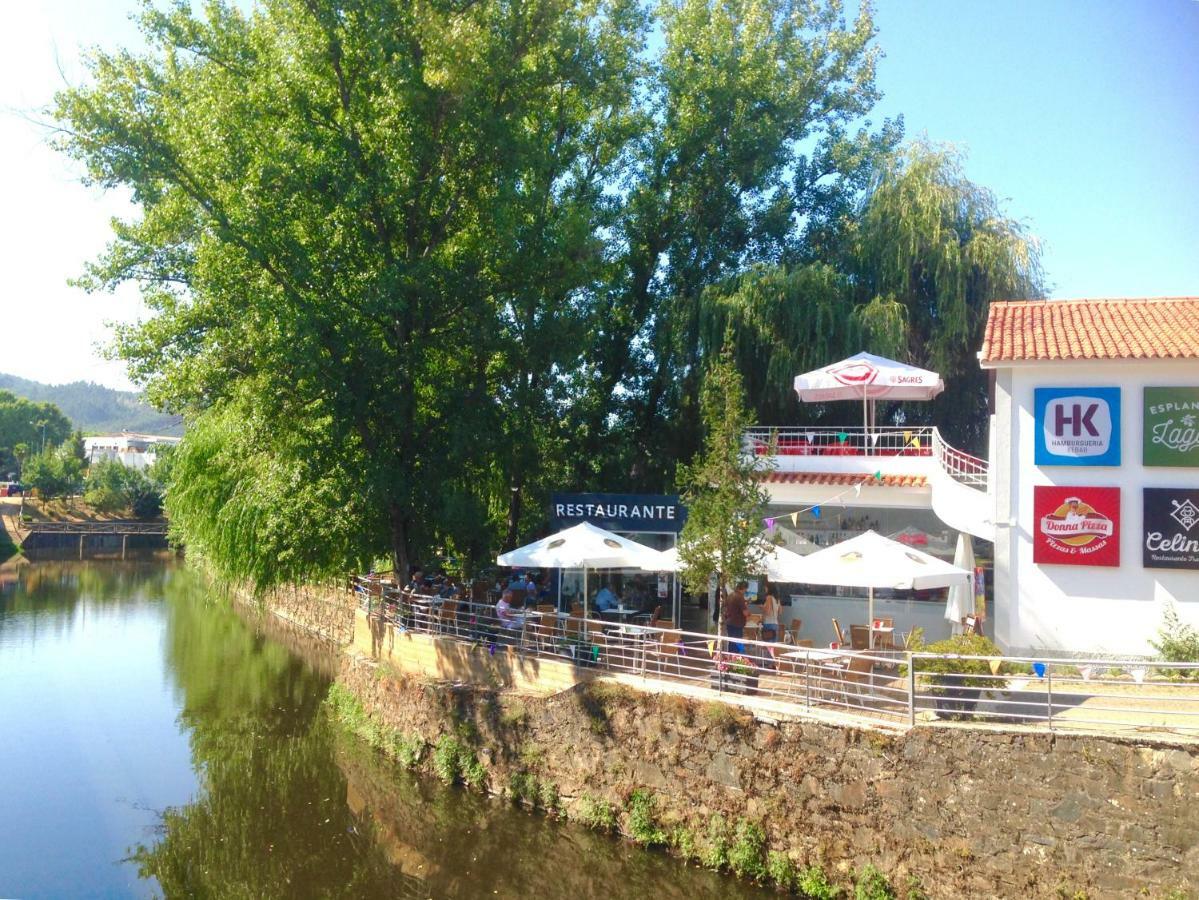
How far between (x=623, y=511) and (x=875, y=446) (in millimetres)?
5507

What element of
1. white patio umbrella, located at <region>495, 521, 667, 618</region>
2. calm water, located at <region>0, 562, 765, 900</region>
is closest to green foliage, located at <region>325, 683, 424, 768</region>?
calm water, located at <region>0, 562, 765, 900</region>

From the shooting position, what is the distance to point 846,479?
19266 millimetres

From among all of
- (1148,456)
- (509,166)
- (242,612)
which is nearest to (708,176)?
(509,166)

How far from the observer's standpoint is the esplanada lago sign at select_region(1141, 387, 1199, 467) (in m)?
14.4

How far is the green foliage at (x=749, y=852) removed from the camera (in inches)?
478

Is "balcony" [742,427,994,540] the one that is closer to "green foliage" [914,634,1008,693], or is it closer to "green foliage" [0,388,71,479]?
"green foliage" [914,634,1008,693]

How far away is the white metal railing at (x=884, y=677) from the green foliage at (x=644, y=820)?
1.64m

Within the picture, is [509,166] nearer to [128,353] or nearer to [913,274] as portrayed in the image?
[128,353]

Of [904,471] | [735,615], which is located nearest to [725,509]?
[735,615]

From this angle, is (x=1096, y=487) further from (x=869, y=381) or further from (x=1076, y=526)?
(x=869, y=381)

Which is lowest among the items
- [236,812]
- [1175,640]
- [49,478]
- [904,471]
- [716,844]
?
[236,812]

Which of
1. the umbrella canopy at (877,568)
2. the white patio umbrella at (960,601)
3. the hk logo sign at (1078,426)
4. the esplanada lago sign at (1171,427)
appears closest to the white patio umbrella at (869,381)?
the hk logo sign at (1078,426)

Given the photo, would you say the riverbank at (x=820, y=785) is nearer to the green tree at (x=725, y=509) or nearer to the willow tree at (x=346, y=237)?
the green tree at (x=725, y=509)

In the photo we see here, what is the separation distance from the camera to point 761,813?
12.3 meters
